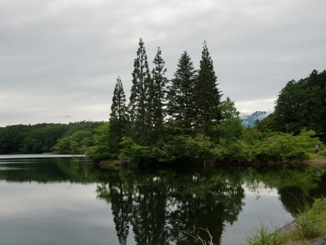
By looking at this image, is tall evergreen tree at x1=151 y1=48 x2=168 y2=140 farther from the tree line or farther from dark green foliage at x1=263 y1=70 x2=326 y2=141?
dark green foliage at x1=263 y1=70 x2=326 y2=141

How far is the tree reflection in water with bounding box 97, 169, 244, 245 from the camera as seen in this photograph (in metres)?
11.3

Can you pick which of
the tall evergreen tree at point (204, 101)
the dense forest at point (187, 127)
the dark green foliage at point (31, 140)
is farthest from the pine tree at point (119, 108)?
the dark green foliage at point (31, 140)

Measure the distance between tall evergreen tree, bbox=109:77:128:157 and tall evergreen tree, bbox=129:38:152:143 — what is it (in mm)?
1544

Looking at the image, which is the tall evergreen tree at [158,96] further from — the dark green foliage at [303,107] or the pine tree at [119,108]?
the dark green foliage at [303,107]

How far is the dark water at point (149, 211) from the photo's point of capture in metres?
11.3

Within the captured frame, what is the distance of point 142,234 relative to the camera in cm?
1136

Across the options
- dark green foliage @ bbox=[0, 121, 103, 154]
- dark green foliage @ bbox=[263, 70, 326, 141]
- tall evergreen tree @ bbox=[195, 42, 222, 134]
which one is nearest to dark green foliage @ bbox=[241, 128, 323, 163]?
tall evergreen tree @ bbox=[195, 42, 222, 134]

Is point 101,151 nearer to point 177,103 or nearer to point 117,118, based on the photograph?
point 117,118

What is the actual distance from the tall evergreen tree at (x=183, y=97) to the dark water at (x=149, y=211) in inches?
743

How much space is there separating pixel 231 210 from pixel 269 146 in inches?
1012

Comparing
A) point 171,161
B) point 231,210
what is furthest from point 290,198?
point 171,161

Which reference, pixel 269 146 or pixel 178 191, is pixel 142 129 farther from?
pixel 178 191

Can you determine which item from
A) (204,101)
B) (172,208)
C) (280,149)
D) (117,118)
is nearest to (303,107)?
(280,149)

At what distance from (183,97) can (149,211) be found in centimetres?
2914
